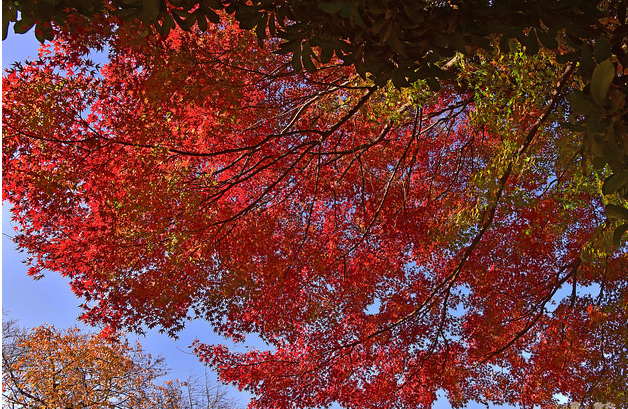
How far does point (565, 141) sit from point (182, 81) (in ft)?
14.9

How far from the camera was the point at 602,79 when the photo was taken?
6.73 ft

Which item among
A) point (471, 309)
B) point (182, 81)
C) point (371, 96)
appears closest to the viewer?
point (182, 81)

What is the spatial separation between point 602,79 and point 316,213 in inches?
310

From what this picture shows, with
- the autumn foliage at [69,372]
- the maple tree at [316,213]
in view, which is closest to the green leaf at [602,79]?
the maple tree at [316,213]

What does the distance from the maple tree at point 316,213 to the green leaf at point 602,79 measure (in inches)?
121

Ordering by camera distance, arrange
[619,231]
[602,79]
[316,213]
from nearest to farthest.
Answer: [602,79], [619,231], [316,213]

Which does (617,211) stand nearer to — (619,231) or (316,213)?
(619,231)

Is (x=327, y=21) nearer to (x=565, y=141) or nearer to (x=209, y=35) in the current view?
(x=565, y=141)

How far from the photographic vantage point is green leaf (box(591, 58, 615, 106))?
202 centimetres

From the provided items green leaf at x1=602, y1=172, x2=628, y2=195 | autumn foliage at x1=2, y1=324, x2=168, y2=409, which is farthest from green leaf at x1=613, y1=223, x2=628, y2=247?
autumn foliage at x1=2, y1=324, x2=168, y2=409

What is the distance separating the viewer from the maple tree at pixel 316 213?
5988mm

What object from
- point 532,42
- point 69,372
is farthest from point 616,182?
point 69,372

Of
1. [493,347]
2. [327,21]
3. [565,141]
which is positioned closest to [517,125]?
[565,141]

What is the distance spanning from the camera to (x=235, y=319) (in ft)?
34.3
